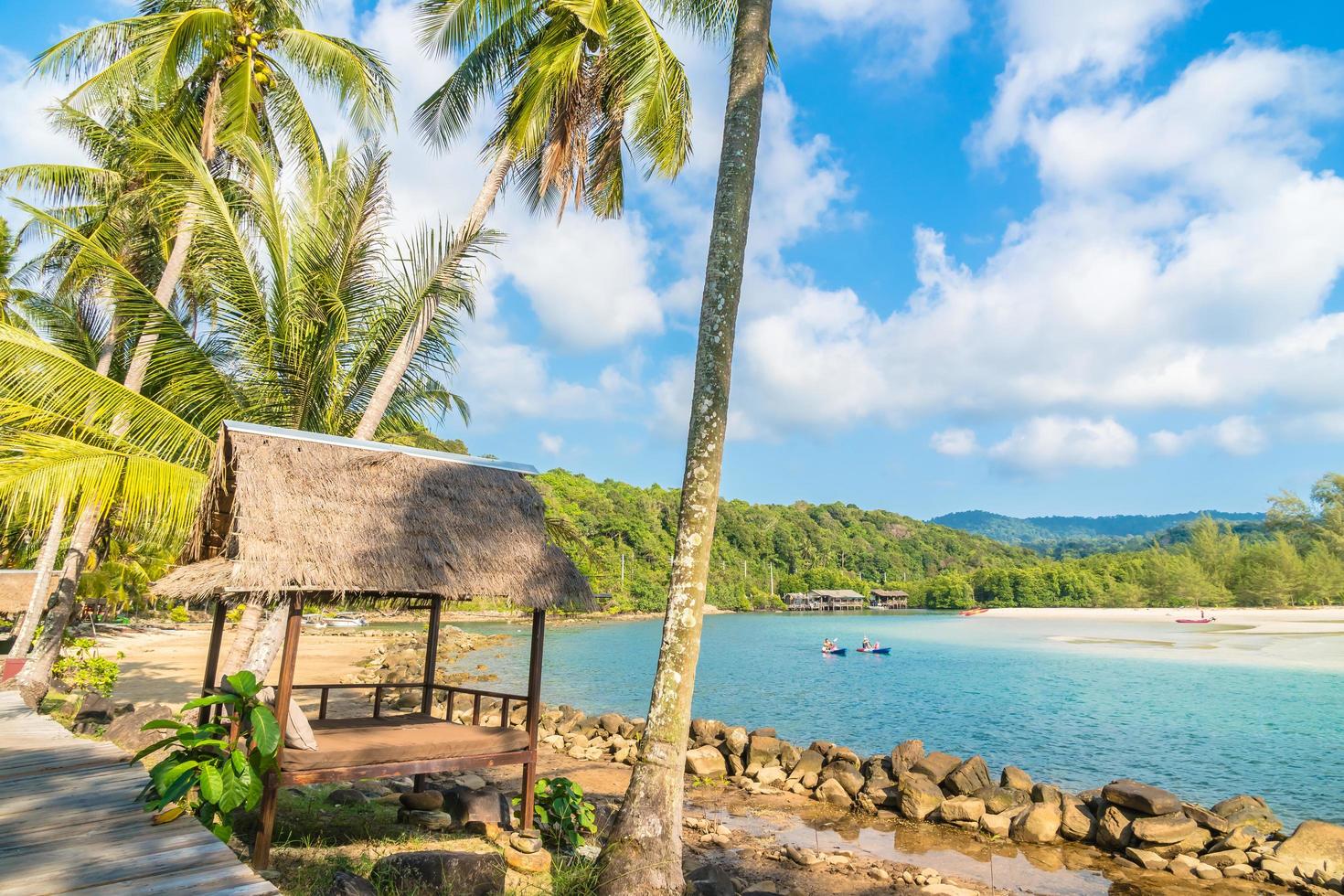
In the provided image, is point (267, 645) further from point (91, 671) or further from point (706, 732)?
point (706, 732)

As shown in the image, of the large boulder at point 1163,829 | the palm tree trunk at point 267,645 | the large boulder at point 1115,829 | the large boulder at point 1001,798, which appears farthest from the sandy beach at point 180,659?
the large boulder at point 1163,829

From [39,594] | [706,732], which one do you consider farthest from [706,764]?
[39,594]

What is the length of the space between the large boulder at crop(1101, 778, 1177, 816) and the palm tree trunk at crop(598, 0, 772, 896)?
7662 millimetres

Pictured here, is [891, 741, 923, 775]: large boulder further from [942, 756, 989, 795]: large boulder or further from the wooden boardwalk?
the wooden boardwalk

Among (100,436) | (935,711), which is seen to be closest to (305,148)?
(100,436)

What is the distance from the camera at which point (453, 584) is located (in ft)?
22.6

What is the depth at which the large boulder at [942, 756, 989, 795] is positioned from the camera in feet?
37.8

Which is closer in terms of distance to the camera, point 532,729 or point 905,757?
point 532,729

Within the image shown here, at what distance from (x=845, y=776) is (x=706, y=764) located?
247 cm

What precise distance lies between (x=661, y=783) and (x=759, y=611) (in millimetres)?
93066

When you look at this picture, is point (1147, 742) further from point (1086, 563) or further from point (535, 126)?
point (1086, 563)

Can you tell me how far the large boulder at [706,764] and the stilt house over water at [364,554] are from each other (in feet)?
20.7

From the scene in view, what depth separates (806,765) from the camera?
512 inches

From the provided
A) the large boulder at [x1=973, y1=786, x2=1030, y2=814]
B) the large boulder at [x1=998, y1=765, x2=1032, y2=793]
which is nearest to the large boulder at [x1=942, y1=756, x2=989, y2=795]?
the large boulder at [x1=973, y1=786, x2=1030, y2=814]
